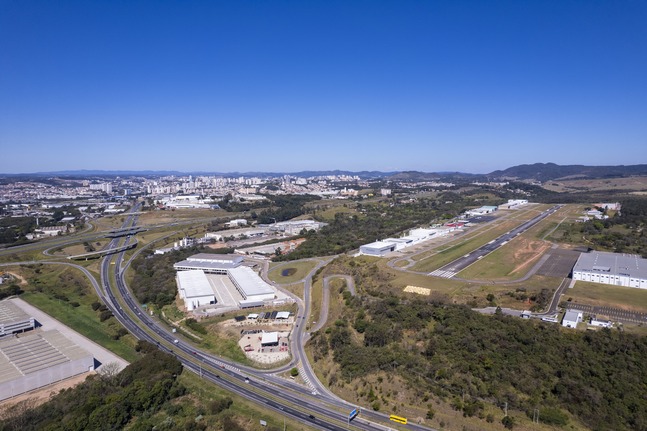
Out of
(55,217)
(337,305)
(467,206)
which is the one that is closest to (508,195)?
(467,206)

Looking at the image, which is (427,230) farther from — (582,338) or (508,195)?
(508,195)

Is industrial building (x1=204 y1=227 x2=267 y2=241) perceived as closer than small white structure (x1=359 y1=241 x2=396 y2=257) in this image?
No

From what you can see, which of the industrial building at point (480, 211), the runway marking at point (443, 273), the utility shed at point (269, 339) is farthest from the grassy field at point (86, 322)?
the industrial building at point (480, 211)

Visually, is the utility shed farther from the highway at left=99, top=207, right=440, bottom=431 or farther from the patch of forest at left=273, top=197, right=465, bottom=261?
the patch of forest at left=273, top=197, right=465, bottom=261

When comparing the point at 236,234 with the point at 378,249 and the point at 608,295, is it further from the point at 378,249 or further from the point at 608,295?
the point at 608,295

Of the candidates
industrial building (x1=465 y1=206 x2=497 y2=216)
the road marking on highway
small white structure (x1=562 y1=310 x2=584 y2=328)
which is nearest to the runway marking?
small white structure (x1=562 y1=310 x2=584 y2=328)

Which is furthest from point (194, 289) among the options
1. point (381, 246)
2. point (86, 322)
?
point (381, 246)

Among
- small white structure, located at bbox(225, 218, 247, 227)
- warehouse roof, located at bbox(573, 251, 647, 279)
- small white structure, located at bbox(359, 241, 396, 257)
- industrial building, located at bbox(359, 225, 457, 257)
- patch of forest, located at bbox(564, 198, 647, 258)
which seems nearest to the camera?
warehouse roof, located at bbox(573, 251, 647, 279)
